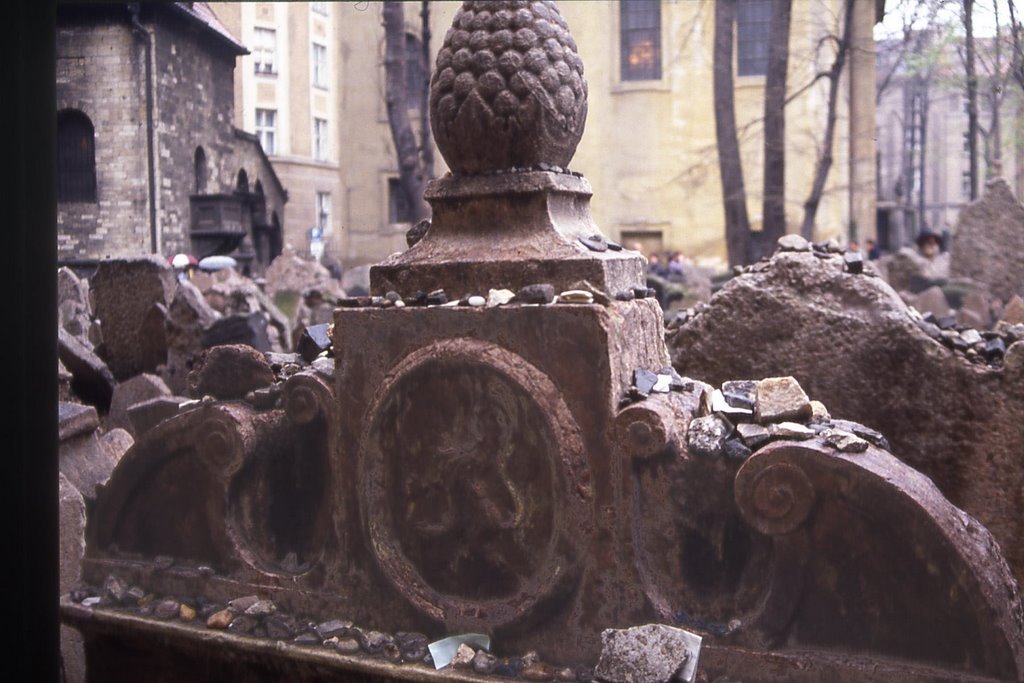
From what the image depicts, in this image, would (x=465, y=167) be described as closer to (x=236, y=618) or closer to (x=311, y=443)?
(x=311, y=443)

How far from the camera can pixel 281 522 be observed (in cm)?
340

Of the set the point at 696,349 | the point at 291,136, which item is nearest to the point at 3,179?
the point at 696,349

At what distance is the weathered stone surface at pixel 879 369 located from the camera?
416 centimetres

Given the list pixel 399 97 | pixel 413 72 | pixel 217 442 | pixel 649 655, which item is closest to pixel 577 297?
pixel 649 655

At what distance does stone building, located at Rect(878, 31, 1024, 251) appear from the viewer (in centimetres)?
500

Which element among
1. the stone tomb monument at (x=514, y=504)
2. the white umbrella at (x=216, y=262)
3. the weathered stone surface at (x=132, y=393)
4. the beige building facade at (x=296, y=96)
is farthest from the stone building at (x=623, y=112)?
the weathered stone surface at (x=132, y=393)

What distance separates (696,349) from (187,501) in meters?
2.38

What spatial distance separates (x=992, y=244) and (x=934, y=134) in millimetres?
17750

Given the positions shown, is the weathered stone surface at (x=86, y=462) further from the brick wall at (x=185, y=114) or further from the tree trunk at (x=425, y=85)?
the tree trunk at (x=425, y=85)

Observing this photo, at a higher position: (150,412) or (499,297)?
(499,297)

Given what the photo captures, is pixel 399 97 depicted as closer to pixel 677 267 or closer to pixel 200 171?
pixel 200 171

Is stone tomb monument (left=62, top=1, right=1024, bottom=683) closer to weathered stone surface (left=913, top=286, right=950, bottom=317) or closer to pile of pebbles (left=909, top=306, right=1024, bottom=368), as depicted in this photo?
pile of pebbles (left=909, top=306, right=1024, bottom=368)

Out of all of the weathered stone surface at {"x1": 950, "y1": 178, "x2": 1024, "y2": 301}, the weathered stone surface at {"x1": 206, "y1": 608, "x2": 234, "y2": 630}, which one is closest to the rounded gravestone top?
the weathered stone surface at {"x1": 206, "y1": 608, "x2": 234, "y2": 630}

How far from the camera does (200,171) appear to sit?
17.0 ft
